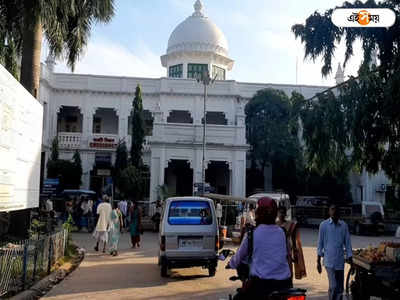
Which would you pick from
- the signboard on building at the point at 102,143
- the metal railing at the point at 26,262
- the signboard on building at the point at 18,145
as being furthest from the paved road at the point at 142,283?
the signboard on building at the point at 102,143

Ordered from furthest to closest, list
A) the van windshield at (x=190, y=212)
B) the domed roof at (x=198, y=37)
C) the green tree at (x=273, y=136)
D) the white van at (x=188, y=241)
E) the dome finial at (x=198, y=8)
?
1. the dome finial at (x=198, y=8)
2. the domed roof at (x=198, y=37)
3. the green tree at (x=273, y=136)
4. the van windshield at (x=190, y=212)
5. the white van at (x=188, y=241)

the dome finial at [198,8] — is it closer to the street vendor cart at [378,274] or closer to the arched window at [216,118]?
the arched window at [216,118]

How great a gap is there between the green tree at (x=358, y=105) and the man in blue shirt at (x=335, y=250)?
3.77m

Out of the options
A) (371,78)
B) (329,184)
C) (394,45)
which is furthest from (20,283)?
(329,184)

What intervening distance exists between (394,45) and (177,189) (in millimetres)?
27795

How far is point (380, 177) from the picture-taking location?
36.4m

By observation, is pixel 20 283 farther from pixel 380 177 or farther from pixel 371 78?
pixel 380 177

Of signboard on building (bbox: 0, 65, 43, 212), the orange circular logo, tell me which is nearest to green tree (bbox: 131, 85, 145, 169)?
signboard on building (bbox: 0, 65, 43, 212)

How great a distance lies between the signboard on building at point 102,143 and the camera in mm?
36781

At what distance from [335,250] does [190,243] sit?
4526mm

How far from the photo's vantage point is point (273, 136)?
110 feet

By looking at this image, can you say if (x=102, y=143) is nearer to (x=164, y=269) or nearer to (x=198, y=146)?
(x=198, y=146)

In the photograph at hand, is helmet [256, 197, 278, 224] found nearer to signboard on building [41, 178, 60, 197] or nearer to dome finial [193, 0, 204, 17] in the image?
signboard on building [41, 178, 60, 197]

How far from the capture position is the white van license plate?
11.3m
